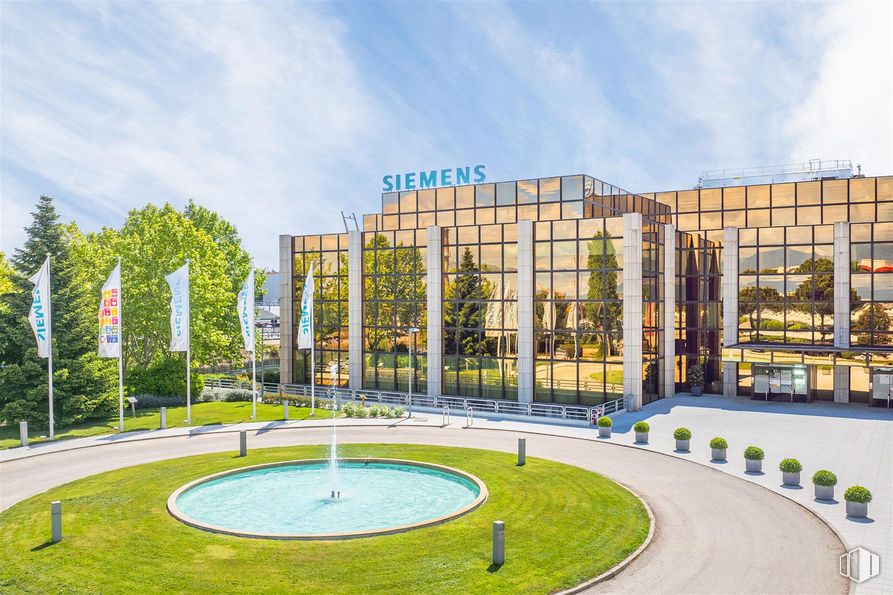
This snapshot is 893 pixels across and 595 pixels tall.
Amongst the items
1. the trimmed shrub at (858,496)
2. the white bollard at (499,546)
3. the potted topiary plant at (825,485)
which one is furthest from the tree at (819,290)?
the white bollard at (499,546)

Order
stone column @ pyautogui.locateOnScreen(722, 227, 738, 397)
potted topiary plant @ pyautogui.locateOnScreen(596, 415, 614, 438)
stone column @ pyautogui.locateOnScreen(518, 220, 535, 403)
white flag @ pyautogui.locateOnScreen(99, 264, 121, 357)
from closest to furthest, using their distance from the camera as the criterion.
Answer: potted topiary plant @ pyautogui.locateOnScreen(596, 415, 614, 438), white flag @ pyautogui.locateOnScreen(99, 264, 121, 357), stone column @ pyautogui.locateOnScreen(518, 220, 535, 403), stone column @ pyautogui.locateOnScreen(722, 227, 738, 397)

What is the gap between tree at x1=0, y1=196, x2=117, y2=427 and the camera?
40.3 metres

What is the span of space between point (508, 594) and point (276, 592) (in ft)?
20.5

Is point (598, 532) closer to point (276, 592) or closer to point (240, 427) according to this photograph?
point (276, 592)

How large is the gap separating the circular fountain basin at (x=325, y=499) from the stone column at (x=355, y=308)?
26.9 m

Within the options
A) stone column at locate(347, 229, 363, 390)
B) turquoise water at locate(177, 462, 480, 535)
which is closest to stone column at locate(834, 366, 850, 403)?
turquoise water at locate(177, 462, 480, 535)

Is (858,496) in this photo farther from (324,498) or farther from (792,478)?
(324,498)

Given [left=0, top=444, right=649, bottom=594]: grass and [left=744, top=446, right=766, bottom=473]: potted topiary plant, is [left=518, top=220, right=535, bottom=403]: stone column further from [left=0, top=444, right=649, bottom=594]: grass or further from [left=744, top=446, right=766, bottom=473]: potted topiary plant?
[left=0, top=444, right=649, bottom=594]: grass

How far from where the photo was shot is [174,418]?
46.0 metres

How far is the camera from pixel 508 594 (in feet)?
54.3

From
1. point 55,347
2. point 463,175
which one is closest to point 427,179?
point 463,175

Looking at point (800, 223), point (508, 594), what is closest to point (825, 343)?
point (800, 223)

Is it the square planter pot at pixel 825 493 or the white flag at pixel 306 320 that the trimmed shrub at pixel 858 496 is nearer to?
the square planter pot at pixel 825 493

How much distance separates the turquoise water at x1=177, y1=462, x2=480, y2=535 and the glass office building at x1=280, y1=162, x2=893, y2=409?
22.5 metres
